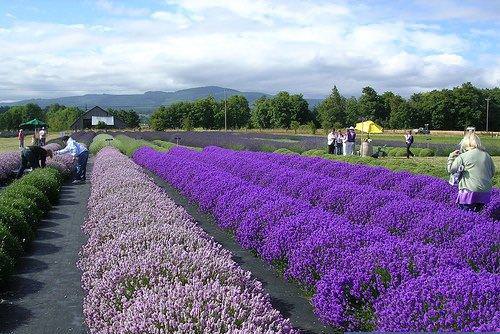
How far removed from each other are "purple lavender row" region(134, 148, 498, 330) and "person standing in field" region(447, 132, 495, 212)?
6.59ft

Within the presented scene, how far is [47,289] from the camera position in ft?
19.7

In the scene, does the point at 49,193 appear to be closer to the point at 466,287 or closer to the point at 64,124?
the point at 466,287

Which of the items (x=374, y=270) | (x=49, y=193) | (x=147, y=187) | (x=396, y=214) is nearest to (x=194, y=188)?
(x=147, y=187)

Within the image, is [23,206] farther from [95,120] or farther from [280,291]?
[95,120]

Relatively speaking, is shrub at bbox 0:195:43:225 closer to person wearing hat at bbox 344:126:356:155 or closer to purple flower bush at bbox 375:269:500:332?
purple flower bush at bbox 375:269:500:332

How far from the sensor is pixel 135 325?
10.6 feet

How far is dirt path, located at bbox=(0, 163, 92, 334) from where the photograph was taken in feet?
16.2

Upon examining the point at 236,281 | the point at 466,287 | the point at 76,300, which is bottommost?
the point at 76,300

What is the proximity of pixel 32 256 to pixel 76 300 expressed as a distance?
2.26 meters

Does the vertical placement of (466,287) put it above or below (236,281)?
above

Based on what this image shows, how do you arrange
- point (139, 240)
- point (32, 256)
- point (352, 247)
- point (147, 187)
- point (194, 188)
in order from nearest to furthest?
point (352, 247) < point (139, 240) < point (32, 256) < point (147, 187) < point (194, 188)

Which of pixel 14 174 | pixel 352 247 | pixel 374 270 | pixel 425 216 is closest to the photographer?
pixel 374 270

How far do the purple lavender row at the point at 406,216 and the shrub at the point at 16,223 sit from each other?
4.77 meters

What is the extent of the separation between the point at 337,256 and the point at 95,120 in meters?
103
